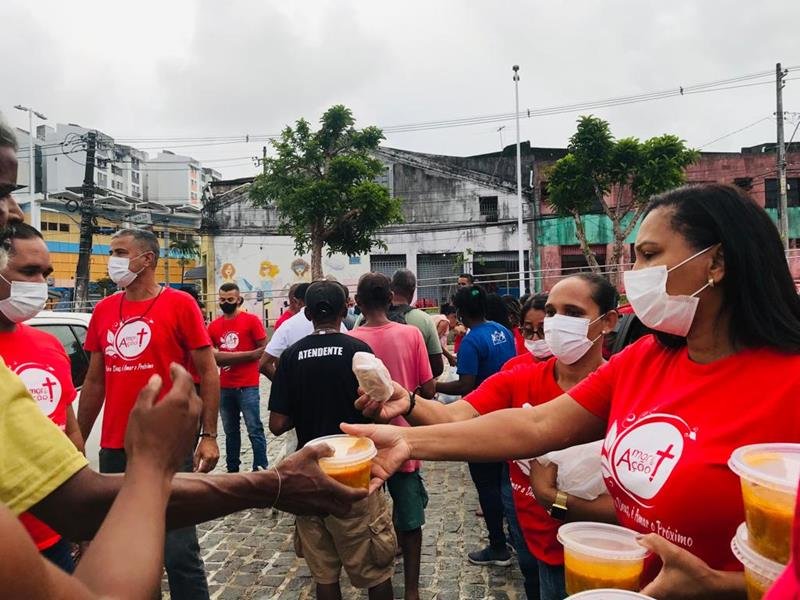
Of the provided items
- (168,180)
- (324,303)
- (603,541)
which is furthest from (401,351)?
(168,180)

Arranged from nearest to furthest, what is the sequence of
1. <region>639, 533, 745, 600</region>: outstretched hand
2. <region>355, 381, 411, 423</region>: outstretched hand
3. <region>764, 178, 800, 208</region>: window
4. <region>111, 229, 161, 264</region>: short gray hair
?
<region>639, 533, 745, 600</region>: outstretched hand < <region>355, 381, 411, 423</region>: outstretched hand < <region>111, 229, 161, 264</region>: short gray hair < <region>764, 178, 800, 208</region>: window

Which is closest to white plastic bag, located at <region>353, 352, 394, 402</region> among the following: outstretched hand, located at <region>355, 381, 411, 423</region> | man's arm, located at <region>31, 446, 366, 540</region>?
outstretched hand, located at <region>355, 381, 411, 423</region>

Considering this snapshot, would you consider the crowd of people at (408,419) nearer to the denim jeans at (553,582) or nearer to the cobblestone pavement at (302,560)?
the denim jeans at (553,582)

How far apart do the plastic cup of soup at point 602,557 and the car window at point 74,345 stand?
Answer: 4030mm

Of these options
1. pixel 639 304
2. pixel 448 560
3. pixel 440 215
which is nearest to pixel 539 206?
pixel 440 215

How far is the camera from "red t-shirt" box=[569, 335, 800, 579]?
1.51 meters

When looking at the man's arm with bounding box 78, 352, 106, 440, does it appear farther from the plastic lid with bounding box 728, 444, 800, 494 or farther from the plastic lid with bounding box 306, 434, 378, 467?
the plastic lid with bounding box 728, 444, 800, 494

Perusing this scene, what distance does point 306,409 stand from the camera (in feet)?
11.9

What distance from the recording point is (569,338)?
277 centimetres

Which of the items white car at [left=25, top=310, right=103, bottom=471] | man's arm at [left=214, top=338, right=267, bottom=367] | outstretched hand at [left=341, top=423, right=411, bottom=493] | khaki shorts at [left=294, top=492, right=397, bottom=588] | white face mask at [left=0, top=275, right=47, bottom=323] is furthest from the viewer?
man's arm at [left=214, top=338, right=267, bottom=367]

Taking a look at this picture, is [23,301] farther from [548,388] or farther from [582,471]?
[582,471]

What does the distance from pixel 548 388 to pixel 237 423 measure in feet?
15.1

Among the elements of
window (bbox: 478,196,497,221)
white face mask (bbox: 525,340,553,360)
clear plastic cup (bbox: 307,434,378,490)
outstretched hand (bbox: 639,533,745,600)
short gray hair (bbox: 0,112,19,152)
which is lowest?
outstretched hand (bbox: 639,533,745,600)

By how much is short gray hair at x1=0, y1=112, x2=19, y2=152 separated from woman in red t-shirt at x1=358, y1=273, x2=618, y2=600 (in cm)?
160
